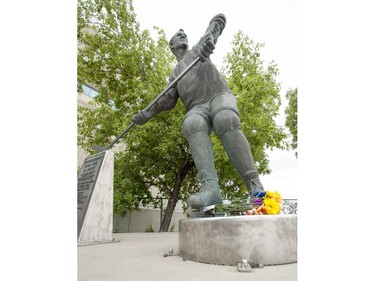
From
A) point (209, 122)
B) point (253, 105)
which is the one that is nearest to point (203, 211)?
point (209, 122)

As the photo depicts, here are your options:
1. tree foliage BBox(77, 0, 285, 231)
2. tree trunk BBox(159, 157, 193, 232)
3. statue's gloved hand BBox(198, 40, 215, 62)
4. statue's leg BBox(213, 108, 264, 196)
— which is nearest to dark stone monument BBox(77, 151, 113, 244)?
statue's leg BBox(213, 108, 264, 196)

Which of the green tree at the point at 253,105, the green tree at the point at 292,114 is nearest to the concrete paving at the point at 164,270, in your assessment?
the green tree at the point at 253,105

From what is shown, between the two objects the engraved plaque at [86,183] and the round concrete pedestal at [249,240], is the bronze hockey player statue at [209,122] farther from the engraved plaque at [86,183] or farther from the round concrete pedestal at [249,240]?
the engraved plaque at [86,183]

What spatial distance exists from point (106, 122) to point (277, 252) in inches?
338

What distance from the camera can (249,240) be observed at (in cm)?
236

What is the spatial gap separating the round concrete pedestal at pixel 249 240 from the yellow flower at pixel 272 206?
0.16 meters

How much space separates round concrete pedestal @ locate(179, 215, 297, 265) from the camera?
2.35 metres

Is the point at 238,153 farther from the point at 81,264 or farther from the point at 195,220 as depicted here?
the point at 81,264

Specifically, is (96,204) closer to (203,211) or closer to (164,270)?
(203,211)

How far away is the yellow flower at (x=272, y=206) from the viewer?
263 cm

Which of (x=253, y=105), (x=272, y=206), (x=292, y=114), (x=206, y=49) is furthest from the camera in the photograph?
(x=292, y=114)

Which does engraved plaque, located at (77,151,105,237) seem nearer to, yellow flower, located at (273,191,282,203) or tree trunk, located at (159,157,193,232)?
yellow flower, located at (273,191,282,203)

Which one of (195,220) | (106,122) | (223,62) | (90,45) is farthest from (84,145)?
(195,220)

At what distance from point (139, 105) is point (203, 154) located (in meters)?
6.87
